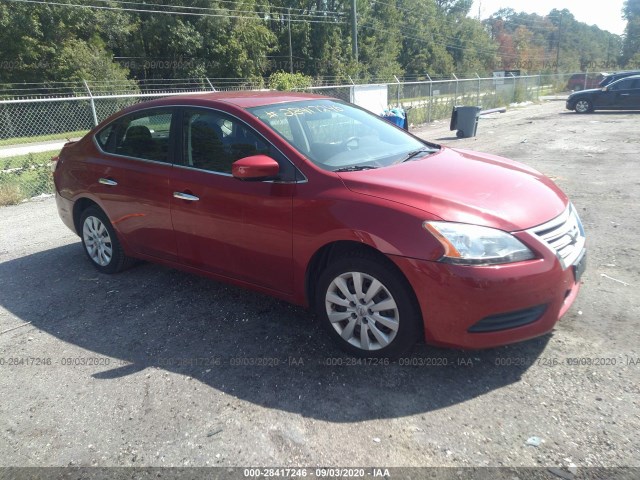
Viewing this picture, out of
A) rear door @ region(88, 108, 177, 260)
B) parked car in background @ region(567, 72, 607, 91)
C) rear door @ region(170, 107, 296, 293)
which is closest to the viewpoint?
rear door @ region(170, 107, 296, 293)

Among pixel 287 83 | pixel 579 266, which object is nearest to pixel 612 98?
pixel 287 83

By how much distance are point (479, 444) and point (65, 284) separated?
4.15 metres

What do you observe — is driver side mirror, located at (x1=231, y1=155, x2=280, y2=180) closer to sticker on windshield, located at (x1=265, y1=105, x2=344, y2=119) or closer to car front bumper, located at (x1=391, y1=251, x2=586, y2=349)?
sticker on windshield, located at (x1=265, y1=105, x2=344, y2=119)

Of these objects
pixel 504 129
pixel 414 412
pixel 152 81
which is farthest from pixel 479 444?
pixel 152 81

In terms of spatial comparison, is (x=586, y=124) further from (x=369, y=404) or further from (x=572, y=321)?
(x=369, y=404)

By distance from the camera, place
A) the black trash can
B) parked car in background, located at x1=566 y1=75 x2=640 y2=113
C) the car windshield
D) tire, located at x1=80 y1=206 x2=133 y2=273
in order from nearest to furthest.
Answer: the car windshield < tire, located at x1=80 y1=206 x2=133 y2=273 < the black trash can < parked car in background, located at x1=566 y1=75 x2=640 y2=113

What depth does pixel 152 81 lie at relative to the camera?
3591 cm

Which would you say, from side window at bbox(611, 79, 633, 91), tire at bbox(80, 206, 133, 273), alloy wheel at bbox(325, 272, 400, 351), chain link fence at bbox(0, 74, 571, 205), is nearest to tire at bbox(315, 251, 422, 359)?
alloy wheel at bbox(325, 272, 400, 351)

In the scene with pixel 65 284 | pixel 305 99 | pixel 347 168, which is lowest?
pixel 65 284

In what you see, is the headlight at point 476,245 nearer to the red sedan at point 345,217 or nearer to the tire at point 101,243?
the red sedan at point 345,217

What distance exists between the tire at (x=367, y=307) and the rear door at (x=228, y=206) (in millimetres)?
388

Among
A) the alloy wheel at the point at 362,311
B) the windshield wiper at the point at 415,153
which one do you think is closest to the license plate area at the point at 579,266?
the alloy wheel at the point at 362,311

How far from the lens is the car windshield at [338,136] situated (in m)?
3.58

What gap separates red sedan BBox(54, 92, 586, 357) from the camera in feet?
9.24
